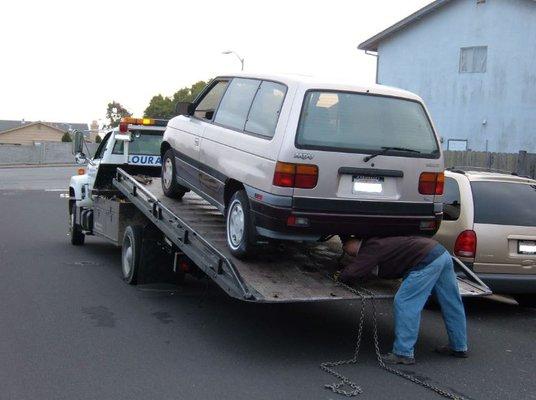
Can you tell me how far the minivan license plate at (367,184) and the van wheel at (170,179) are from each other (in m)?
3.05

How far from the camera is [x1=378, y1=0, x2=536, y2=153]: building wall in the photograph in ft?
90.6

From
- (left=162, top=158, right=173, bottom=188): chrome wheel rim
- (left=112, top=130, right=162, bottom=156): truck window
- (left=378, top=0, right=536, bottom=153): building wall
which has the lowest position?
(left=162, top=158, right=173, bottom=188): chrome wheel rim

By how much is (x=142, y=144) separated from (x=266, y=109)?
5.52 meters

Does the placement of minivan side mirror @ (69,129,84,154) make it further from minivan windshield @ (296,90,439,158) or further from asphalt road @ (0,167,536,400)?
minivan windshield @ (296,90,439,158)

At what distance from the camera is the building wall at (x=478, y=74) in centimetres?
2761

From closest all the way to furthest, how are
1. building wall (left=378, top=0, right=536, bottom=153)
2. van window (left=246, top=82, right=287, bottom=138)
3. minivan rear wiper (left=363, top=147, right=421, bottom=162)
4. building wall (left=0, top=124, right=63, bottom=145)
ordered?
minivan rear wiper (left=363, top=147, right=421, bottom=162), van window (left=246, top=82, right=287, bottom=138), building wall (left=378, top=0, right=536, bottom=153), building wall (left=0, top=124, right=63, bottom=145)

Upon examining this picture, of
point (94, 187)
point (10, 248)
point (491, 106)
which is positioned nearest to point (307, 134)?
point (94, 187)

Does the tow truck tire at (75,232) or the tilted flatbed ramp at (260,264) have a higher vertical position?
the tilted flatbed ramp at (260,264)

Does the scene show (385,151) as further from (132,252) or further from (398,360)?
(132,252)

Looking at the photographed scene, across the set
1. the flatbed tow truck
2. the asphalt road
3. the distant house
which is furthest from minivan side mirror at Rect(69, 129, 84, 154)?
the distant house

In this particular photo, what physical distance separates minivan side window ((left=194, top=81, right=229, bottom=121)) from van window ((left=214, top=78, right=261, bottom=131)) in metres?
0.19

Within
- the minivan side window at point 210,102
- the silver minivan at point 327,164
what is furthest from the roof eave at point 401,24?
the silver minivan at point 327,164

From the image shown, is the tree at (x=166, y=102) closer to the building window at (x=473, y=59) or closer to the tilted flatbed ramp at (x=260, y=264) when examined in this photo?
the building window at (x=473, y=59)

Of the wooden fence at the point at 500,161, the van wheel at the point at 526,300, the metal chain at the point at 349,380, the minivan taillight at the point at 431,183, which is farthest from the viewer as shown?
the wooden fence at the point at 500,161
